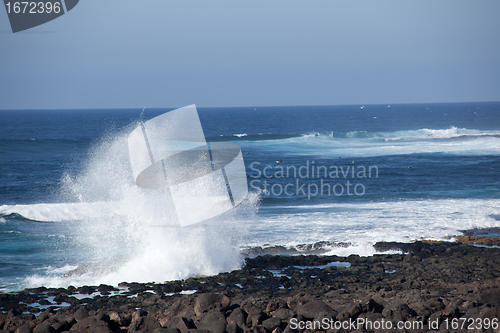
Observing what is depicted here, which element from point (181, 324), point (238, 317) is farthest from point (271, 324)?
point (181, 324)

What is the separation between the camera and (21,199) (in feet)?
76.5

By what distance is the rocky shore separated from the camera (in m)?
6.05

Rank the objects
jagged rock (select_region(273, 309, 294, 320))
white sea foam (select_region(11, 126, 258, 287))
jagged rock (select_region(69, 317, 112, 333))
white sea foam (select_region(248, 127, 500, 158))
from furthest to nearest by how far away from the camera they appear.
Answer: white sea foam (select_region(248, 127, 500, 158)) → white sea foam (select_region(11, 126, 258, 287)) → jagged rock (select_region(273, 309, 294, 320)) → jagged rock (select_region(69, 317, 112, 333))

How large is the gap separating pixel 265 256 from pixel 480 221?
9.69 meters

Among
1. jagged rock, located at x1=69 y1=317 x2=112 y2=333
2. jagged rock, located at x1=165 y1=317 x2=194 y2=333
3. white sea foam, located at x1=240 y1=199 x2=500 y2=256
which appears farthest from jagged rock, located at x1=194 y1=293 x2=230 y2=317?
white sea foam, located at x1=240 y1=199 x2=500 y2=256

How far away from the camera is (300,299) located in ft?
23.6

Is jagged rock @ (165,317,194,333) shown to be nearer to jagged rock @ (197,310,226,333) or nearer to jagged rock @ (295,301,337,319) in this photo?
jagged rock @ (197,310,226,333)

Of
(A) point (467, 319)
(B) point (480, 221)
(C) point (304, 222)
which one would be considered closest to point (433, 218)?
(B) point (480, 221)

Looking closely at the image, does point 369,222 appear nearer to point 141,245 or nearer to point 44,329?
point 141,245

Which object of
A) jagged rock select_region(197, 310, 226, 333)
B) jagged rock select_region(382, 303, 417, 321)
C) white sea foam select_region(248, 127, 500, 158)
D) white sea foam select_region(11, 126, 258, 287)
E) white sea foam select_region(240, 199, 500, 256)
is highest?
jagged rock select_region(197, 310, 226, 333)

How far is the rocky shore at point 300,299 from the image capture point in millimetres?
6051

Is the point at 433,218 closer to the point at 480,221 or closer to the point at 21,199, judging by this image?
the point at 480,221

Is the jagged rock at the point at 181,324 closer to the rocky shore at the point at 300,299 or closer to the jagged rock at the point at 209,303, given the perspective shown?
the rocky shore at the point at 300,299

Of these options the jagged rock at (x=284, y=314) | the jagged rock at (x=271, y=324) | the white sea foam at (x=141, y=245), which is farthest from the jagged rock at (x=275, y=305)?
the white sea foam at (x=141, y=245)
